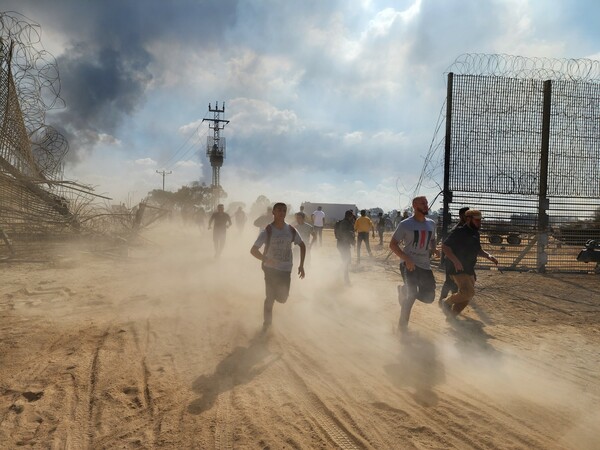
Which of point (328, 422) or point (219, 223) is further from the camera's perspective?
point (219, 223)

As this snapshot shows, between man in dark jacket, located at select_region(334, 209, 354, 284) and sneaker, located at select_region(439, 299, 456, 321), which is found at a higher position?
man in dark jacket, located at select_region(334, 209, 354, 284)

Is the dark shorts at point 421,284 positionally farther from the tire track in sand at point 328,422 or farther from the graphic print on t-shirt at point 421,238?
the tire track in sand at point 328,422

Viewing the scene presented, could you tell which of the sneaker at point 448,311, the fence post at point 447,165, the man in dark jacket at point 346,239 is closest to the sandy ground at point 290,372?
the sneaker at point 448,311

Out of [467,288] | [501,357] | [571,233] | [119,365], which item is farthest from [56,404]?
[571,233]

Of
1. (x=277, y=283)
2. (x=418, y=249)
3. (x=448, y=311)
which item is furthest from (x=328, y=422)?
(x=448, y=311)

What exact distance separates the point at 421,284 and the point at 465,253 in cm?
113

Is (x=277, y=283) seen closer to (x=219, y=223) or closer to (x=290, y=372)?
(x=290, y=372)

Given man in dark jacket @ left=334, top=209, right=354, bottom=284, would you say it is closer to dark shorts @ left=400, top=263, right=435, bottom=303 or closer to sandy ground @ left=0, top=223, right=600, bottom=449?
sandy ground @ left=0, top=223, right=600, bottom=449

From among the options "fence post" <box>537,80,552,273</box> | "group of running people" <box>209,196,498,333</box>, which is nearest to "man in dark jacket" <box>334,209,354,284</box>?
"group of running people" <box>209,196,498,333</box>

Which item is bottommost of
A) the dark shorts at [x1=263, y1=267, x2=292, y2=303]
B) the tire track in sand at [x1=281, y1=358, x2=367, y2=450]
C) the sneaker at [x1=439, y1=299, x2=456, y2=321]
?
the tire track in sand at [x1=281, y1=358, x2=367, y2=450]

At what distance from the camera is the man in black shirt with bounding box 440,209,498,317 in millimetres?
5953

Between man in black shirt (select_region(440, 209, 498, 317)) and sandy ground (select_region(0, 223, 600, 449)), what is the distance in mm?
490

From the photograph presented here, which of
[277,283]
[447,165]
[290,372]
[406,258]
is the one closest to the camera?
[290,372]

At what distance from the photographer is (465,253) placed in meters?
6.04
